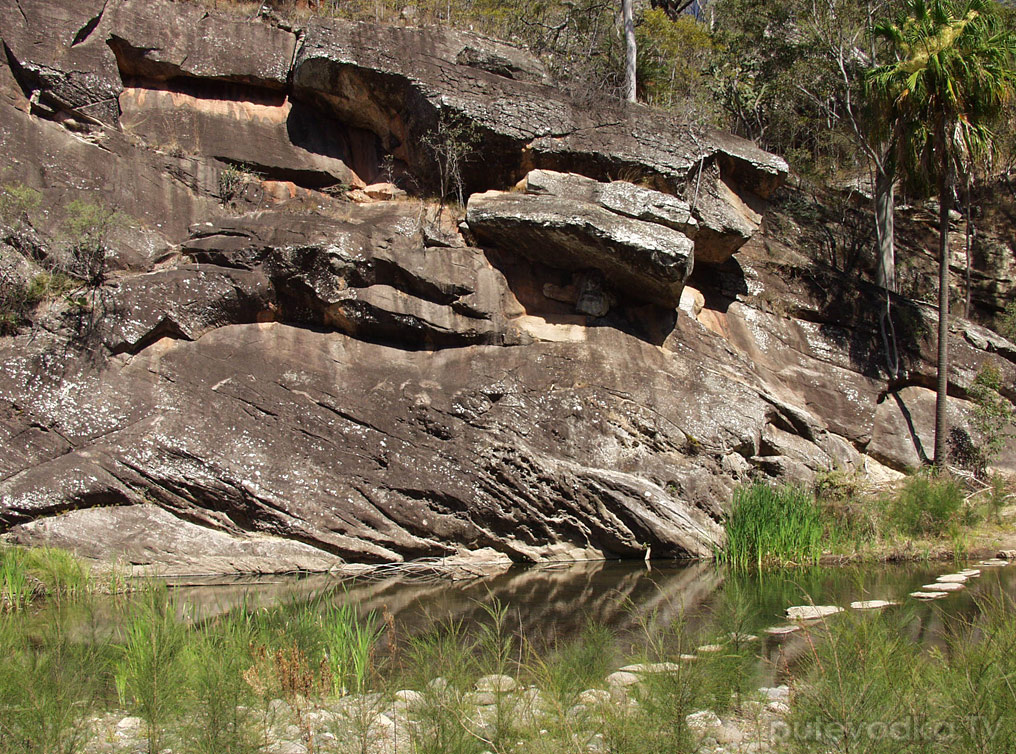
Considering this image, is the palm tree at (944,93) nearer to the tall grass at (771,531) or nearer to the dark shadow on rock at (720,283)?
the dark shadow on rock at (720,283)

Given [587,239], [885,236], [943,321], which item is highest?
[885,236]

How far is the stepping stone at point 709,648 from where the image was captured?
446 cm

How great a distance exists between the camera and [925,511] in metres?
13.4

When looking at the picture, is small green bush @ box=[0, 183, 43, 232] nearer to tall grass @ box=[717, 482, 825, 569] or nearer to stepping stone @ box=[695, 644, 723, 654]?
tall grass @ box=[717, 482, 825, 569]

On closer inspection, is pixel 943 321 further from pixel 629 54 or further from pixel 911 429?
pixel 629 54

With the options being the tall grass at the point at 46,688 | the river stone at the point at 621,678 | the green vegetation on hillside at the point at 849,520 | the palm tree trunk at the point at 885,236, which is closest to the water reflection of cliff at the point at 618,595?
the green vegetation on hillside at the point at 849,520

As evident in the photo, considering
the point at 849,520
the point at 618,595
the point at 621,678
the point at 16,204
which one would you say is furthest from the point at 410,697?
the point at 16,204

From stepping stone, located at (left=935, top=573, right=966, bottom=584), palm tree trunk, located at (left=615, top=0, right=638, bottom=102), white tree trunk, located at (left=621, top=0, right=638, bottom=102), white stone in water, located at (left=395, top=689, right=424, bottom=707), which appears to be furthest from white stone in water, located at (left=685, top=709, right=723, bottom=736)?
white tree trunk, located at (left=621, top=0, right=638, bottom=102)

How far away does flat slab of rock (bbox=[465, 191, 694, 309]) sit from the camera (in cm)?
1581

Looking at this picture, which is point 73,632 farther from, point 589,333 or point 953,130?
→ point 953,130

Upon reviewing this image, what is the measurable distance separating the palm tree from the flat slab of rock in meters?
6.17

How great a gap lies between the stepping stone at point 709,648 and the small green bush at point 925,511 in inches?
394

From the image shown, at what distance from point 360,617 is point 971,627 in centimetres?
544

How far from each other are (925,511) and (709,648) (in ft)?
34.9
